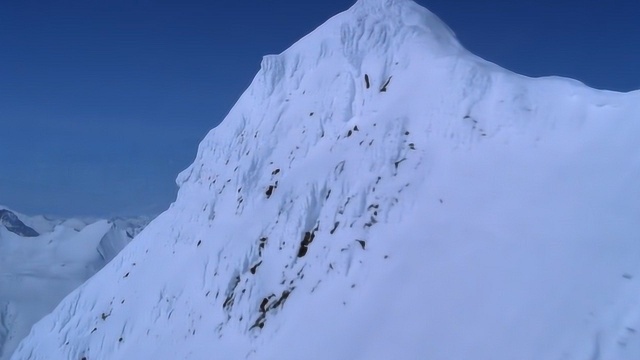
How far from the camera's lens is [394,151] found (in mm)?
14492

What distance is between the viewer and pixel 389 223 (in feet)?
42.9

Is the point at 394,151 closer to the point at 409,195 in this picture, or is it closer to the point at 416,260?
the point at 409,195

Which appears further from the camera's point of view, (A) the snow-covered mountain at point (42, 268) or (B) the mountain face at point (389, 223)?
(A) the snow-covered mountain at point (42, 268)

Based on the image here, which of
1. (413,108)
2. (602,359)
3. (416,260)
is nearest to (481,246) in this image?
(416,260)

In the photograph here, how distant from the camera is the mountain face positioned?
9633mm

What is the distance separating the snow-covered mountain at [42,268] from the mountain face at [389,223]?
419ft

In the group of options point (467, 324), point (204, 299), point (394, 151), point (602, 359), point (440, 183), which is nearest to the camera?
point (602, 359)

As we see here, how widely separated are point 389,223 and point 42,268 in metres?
170

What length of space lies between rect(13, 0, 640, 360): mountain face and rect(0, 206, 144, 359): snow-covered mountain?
5024 inches

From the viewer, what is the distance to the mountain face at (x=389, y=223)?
31.6 feet

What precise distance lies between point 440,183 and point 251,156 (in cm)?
769

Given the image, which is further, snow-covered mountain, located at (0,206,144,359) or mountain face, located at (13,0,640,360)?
snow-covered mountain, located at (0,206,144,359)

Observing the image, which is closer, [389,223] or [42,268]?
[389,223]

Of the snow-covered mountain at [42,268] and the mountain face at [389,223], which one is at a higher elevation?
the snow-covered mountain at [42,268]
